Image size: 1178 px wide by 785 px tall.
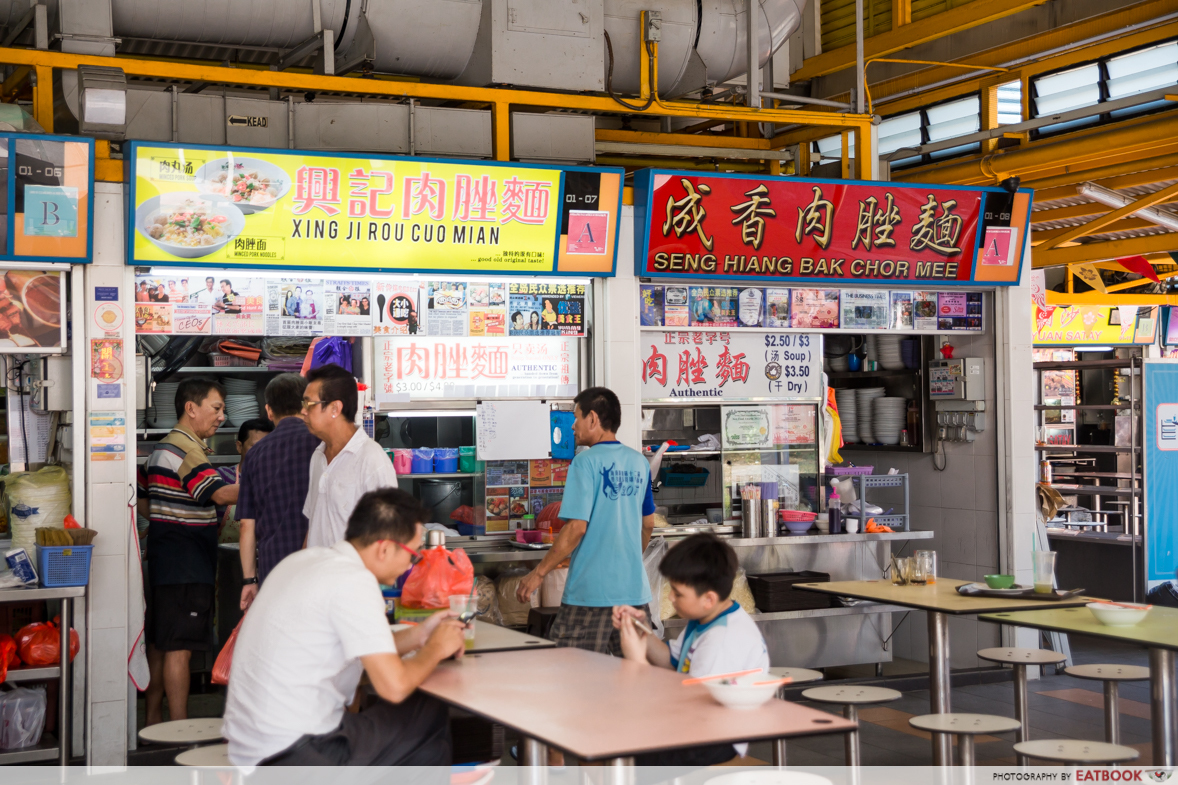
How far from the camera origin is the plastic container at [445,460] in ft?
23.4

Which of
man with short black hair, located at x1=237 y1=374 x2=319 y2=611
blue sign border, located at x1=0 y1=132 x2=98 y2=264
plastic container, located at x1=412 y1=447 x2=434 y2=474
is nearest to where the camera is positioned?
man with short black hair, located at x1=237 y1=374 x2=319 y2=611

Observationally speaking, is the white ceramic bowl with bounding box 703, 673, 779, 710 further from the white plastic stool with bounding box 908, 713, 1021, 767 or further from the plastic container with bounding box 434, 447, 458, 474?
the plastic container with bounding box 434, 447, 458, 474

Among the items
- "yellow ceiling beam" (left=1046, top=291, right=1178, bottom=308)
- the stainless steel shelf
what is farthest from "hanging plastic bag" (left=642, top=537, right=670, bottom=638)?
"yellow ceiling beam" (left=1046, top=291, right=1178, bottom=308)

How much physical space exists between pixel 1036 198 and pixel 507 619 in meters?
6.97

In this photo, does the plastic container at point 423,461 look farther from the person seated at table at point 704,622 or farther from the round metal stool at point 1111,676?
the round metal stool at point 1111,676

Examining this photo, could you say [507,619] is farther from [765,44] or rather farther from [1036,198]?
[1036,198]

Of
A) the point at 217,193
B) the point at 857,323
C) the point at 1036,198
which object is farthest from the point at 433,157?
the point at 1036,198

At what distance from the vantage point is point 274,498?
555cm

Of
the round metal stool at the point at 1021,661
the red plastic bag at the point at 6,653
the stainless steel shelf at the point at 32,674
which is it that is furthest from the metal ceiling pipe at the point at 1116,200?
the red plastic bag at the point at 6,653

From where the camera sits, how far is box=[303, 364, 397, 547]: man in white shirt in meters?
4.74

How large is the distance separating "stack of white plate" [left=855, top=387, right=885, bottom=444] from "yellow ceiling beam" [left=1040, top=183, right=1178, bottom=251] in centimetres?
288

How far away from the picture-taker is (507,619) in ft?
22.8

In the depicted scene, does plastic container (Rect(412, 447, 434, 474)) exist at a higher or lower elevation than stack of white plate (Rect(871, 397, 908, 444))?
lower

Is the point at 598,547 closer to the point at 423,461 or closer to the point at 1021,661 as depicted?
the point at 1021,661
